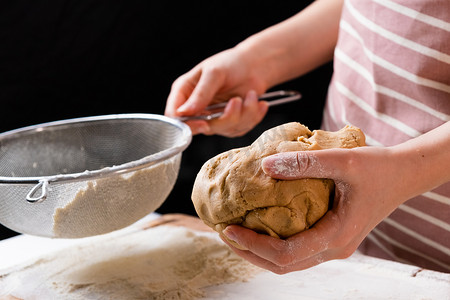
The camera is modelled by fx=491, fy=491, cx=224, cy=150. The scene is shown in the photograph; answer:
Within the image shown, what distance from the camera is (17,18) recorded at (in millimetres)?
2035

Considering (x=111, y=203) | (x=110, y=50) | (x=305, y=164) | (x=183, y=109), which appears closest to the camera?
(x=305, y=164)

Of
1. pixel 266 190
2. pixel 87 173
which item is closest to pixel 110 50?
pixel 87 173

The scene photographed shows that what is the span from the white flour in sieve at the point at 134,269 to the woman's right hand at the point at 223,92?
1.38ft

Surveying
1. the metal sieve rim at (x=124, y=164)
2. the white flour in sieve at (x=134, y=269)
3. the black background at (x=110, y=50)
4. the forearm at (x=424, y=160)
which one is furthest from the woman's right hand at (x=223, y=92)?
the forearm at (x=424, y=160)

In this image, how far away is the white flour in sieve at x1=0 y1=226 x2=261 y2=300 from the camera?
1.26 metres

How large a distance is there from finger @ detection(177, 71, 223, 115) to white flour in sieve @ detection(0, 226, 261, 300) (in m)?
0.42

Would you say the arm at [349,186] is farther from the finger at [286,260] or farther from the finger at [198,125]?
the finger at [198,125]

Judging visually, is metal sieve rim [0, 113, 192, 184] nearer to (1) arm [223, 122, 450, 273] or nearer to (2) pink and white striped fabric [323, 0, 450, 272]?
(1) arm [223, 122, 450, 273]

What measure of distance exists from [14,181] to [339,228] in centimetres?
80

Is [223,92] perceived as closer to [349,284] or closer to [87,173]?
[87,173]

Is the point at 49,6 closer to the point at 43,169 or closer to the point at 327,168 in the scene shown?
the point at 43,169

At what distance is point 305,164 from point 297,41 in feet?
3.33

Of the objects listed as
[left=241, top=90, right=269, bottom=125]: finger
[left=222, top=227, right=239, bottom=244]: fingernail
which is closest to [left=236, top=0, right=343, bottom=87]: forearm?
[left=241, top=90, right=269, bottom=125]: finger

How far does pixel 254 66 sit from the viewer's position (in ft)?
6.05
